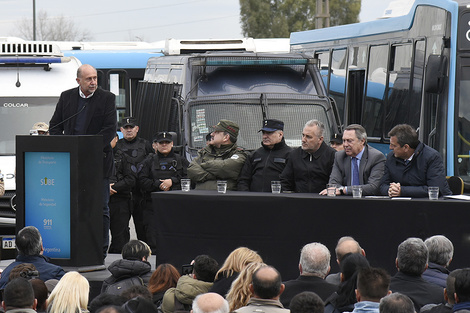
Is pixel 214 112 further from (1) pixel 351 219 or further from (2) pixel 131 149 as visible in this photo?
(1) pixel 351 219

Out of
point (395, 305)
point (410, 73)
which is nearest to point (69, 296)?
point (395, 305)

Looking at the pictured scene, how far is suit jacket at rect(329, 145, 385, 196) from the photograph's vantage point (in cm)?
995

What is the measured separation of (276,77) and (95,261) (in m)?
5.77

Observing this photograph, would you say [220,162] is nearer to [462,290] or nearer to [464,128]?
[464,128]

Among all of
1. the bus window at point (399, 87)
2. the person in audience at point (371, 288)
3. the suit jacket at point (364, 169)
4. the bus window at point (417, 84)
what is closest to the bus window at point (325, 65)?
the bus window at point (399, 87)

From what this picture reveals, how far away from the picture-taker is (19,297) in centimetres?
640

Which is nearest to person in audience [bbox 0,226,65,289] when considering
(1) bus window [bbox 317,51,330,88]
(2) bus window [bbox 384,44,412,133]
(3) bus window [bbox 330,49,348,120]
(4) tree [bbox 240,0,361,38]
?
(2) bus window [bbox 384,44,412,133]

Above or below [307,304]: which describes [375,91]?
above

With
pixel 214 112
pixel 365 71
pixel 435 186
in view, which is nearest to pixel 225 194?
pixel 435 186

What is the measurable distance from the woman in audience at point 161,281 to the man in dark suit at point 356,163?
2.47 metres

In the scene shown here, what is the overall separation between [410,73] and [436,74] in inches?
88.7

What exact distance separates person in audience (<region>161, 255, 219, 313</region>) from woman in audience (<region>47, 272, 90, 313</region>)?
2.98ft

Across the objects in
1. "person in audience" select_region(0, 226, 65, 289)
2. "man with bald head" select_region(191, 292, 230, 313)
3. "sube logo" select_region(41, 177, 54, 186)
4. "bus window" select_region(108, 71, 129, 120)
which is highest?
"bus window" select_region(108, 71, 129, 120)

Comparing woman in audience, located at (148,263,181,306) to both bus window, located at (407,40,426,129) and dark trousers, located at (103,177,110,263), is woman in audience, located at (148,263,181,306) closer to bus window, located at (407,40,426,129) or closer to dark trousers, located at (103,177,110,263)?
dark trousers, located at (103,177,110,263)
